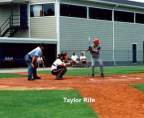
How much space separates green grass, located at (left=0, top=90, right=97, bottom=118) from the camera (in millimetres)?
11352

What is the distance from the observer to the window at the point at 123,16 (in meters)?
51.4

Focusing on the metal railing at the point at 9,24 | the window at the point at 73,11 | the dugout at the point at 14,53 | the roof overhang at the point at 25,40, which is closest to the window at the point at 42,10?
the window at the point at 73,11

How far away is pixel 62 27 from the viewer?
44062mm

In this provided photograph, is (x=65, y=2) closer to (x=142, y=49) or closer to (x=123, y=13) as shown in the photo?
(x=123, y=13)

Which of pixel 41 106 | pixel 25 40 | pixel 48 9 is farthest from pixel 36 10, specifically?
pixel 41 106

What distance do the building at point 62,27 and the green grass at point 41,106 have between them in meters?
24.3

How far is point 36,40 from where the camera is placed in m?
41.8

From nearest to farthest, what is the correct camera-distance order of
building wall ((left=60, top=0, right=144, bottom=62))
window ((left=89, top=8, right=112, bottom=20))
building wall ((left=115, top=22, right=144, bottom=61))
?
building wall ((left=60, top=0, right=144, bottom=62)) < window ((left=89, top=8, right=112, bottom=20)) < building wall ((left=115, top=22, right=144, bottom=61))

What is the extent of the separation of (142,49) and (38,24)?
47.6 ft

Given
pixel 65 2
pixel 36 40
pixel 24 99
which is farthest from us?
pixel 65 2

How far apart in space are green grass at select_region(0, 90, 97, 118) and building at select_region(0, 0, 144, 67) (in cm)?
2434

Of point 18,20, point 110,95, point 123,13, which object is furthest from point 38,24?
point 110,95

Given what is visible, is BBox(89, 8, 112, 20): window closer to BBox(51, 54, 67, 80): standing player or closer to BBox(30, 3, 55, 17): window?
BBox(30, 3, 55, 17): window

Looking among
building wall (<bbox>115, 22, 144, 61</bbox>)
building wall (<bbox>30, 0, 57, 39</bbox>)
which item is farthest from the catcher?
building wall (<bbox>115, 22, 144, 61</bbox>)
